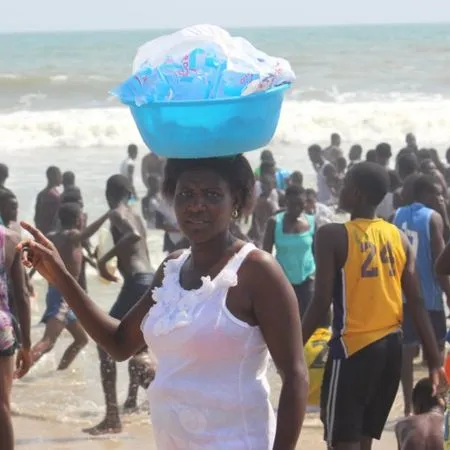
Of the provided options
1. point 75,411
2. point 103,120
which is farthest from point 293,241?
point 103,120

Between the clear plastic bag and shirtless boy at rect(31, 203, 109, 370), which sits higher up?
the clear plastic bag

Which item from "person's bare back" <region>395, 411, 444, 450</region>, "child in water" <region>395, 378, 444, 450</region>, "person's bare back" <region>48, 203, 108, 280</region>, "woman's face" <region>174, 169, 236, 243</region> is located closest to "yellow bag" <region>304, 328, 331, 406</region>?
"child in water" <region>395, 378, 444, 450</region>

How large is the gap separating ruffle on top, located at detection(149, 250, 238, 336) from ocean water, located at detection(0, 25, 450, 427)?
4820 millimetres

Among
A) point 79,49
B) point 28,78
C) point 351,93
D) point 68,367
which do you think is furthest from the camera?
point 79,49

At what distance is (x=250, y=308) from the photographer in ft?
10.4

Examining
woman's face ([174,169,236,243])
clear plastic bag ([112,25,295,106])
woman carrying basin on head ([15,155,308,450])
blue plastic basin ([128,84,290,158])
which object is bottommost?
woman carrying basin on head ([15,155,308,450])

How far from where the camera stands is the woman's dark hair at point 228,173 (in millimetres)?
3301

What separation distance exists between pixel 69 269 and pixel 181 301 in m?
5.50

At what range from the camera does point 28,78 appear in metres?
43.9

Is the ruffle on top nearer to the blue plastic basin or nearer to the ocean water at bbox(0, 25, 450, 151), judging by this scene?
the blue plastic basin

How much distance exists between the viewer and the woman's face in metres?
3.28

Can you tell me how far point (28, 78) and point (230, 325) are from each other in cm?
4168

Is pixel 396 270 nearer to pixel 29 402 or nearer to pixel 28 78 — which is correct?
pixel 29 402

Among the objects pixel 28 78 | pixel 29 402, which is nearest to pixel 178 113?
pixel 29 402
